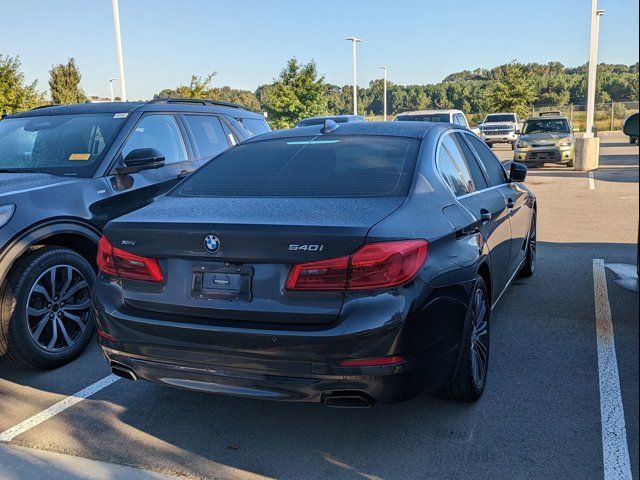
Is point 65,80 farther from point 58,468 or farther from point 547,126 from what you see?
point 58,468

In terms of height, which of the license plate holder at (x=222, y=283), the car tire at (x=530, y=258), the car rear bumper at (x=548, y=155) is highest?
the license plate holder at (x=222, y=283)

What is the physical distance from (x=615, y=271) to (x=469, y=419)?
399 centimetres

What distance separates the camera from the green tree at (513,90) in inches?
1785

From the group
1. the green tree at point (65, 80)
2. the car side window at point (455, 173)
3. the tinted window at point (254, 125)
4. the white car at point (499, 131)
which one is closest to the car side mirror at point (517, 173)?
the car side window at point (455, 173)

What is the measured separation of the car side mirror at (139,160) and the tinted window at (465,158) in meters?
2.40

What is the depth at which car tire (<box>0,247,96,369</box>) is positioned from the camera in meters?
3.95

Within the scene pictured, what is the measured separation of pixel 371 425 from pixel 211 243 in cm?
140

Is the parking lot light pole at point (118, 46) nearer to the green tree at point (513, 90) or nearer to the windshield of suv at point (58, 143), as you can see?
the windshield of suv at point (58, 143)

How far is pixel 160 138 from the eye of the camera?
18.2 feet

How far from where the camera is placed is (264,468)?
294cm

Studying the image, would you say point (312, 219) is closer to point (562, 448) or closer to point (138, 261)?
point (138, 261)

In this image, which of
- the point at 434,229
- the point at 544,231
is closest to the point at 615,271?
the point at 544,231

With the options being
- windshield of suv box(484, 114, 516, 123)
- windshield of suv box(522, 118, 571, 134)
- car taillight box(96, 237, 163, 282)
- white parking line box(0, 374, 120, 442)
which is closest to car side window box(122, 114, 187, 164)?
white parking line box(0, 374, 120, 442)

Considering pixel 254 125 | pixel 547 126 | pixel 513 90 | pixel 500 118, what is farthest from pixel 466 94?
pixel 254 125
